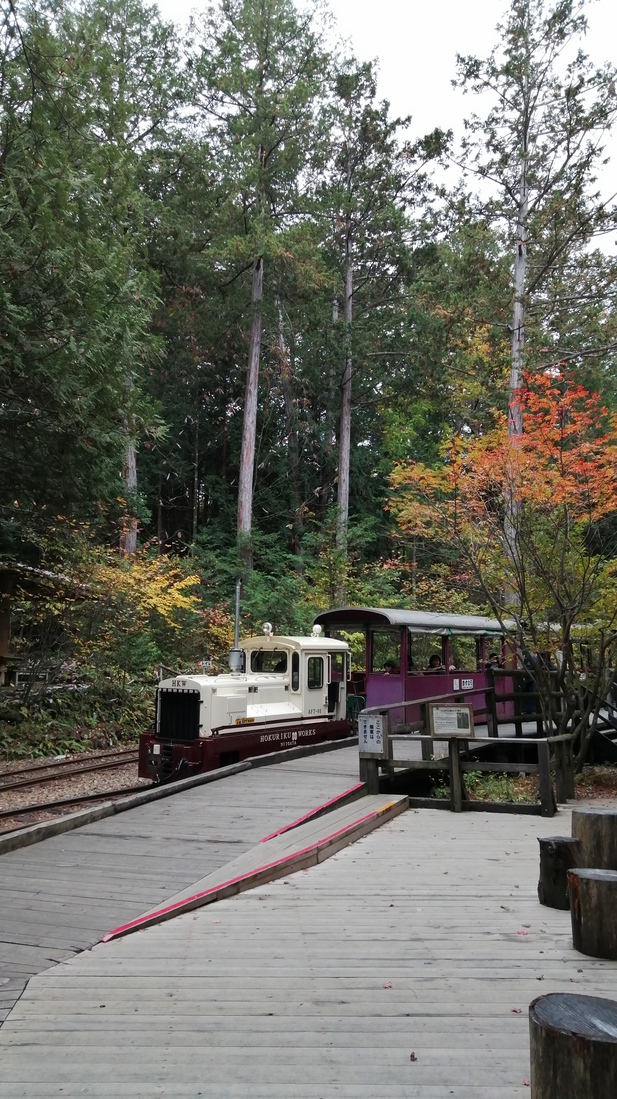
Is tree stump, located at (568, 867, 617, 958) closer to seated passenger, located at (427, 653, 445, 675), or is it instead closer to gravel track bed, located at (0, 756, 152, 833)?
gravel track bed, located at (0, 756, 152, 833)

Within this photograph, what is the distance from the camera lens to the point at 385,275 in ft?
104

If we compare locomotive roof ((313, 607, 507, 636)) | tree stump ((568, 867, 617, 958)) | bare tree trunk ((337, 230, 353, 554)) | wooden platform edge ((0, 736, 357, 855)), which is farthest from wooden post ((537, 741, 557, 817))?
bare tree trunk ((337, 230, 353, 554))

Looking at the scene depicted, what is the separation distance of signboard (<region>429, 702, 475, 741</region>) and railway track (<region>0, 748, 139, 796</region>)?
6.41m

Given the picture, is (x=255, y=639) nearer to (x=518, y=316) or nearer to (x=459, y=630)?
(x=459, y=630)

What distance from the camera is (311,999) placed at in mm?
3877

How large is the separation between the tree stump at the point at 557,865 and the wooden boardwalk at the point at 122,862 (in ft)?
8.09

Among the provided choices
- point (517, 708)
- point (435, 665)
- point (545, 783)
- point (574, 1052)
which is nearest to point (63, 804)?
point (545, 783)

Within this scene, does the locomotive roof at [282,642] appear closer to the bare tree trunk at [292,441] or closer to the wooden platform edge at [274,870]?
the wooden platform edge at [274,870]

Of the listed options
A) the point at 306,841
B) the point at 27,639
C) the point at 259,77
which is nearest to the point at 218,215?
the point at 259,77

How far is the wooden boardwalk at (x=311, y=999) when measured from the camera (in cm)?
314

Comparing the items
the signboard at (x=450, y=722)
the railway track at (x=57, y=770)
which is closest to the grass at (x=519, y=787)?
the signboard at (x=450, y=722)

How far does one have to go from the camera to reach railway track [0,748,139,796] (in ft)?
41.2

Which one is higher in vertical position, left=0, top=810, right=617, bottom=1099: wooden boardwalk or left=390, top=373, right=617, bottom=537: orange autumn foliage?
left=390, top=373, right=617, bottom=537: orange autumn foliage

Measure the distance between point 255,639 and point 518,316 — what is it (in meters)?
11.6
